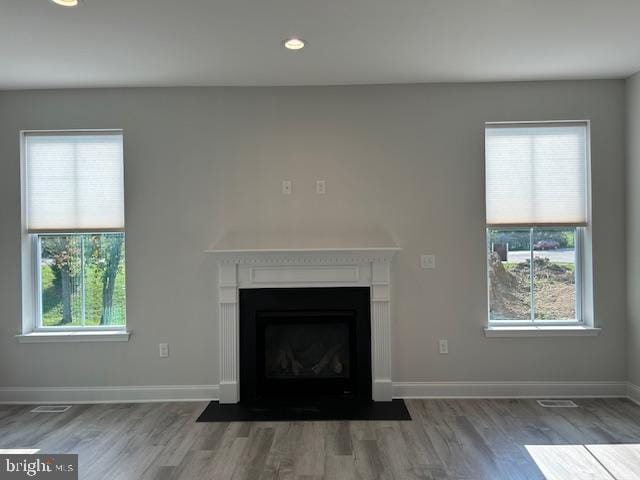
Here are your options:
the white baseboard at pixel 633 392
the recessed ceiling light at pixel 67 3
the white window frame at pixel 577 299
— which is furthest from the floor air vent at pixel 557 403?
the recessed ceiling light at pixel 67 3

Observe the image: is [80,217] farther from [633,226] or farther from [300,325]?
[633,226]

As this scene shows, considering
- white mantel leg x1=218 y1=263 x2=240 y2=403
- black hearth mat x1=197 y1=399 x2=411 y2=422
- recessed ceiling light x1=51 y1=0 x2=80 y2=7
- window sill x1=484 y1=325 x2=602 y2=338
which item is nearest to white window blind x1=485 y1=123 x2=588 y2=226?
window sill x1=484 y1=325 x2=602 y2=338

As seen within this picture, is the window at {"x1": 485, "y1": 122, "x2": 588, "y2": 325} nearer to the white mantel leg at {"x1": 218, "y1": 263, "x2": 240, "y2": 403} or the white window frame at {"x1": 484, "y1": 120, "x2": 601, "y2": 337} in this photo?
the white window frame at {"x1": 484, "y1": 120, "x2": 601, "y2": 337}

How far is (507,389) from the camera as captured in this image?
381 centimetres

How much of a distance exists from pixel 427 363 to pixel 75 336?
9.74 feet

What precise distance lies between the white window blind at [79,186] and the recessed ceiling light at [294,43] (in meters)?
1.78

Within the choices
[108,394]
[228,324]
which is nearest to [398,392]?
[228,324]

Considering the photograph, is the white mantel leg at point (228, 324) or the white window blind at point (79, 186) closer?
the white mantel leg at point (228, 324)

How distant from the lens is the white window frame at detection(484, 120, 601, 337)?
3791mm

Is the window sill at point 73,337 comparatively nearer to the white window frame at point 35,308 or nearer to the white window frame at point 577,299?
the white window frame at point 35,308

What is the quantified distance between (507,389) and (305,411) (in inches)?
67.0

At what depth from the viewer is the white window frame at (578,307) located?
379 cm

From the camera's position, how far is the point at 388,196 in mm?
3844

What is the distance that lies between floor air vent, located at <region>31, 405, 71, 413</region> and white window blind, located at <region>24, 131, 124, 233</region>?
1455mm
